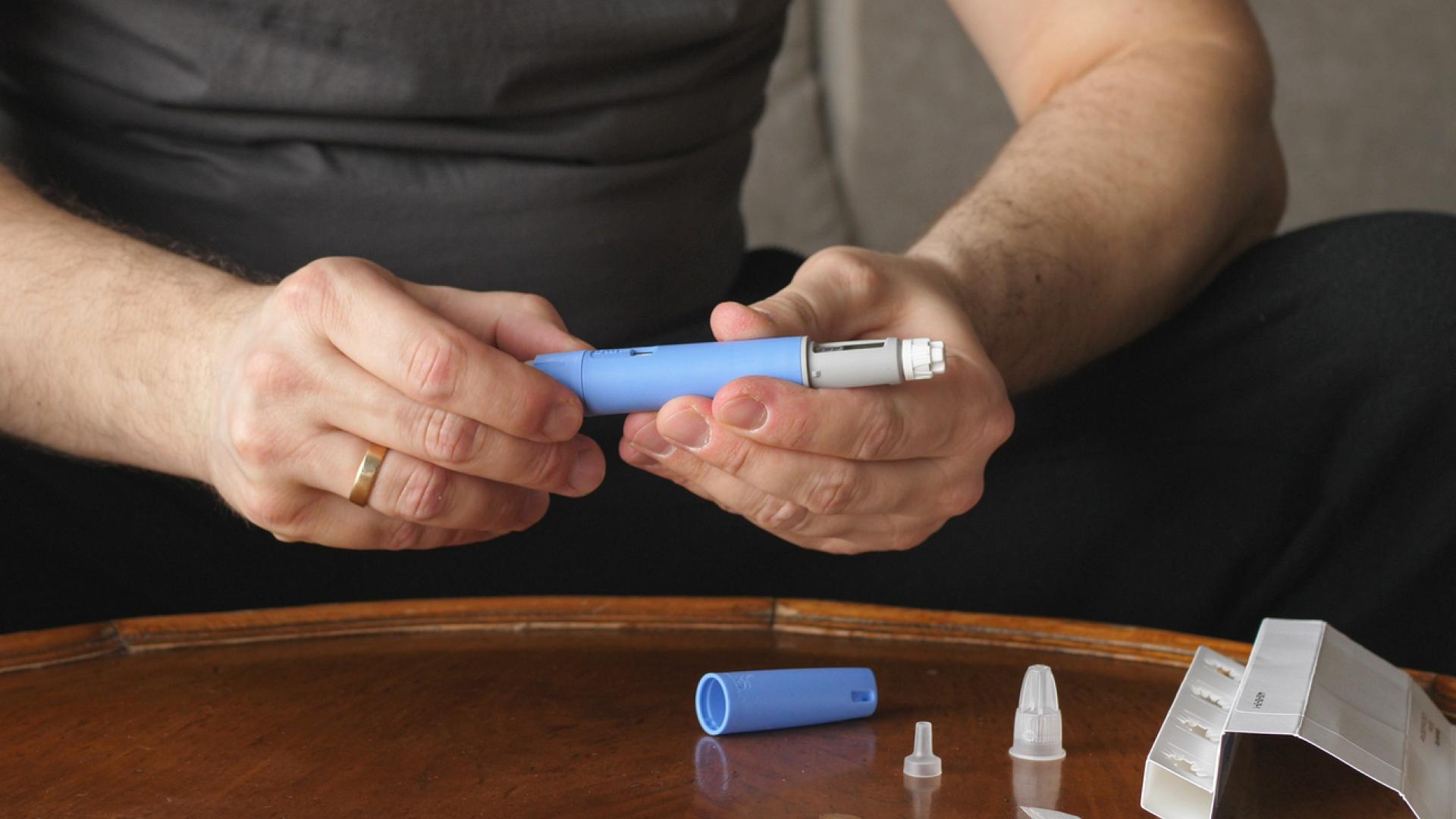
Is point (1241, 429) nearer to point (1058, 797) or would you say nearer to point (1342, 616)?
point (1342, 616)

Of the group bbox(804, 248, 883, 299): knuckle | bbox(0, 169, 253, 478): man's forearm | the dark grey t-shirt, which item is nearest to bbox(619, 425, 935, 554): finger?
bbox(804, 248, 883, 299): knuckle

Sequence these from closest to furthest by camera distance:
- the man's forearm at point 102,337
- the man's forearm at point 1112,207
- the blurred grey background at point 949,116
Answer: the man's forearm at point 102,337 → the man's forearm at point 1112,207 → the blurred grey background at point 949,116

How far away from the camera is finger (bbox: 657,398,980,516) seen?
536 mm

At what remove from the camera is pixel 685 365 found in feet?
1.78

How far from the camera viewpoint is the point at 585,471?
596 millimetres

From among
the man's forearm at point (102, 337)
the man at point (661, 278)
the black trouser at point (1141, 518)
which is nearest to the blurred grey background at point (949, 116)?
the man at point (661, 278)

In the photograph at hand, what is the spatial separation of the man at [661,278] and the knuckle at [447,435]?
184 millimetres

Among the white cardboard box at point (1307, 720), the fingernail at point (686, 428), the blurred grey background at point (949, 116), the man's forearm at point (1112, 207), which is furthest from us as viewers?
the blurred grey background at point (949, 116)

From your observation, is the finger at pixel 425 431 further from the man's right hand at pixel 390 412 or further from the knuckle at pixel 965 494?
the knuckle at pixel 965 494

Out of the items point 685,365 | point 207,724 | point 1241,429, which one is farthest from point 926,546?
point 207,724

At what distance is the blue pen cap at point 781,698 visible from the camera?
0.51 metres

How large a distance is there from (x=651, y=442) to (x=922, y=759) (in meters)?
0.19

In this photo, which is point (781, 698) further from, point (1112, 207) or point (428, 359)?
point (1112, 207)

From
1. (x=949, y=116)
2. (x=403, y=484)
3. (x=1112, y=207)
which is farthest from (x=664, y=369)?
(x=949, y=116)
